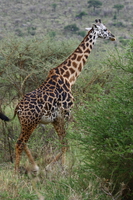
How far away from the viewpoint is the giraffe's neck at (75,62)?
6.04m

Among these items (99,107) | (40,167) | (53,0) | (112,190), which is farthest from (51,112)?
(53,0)

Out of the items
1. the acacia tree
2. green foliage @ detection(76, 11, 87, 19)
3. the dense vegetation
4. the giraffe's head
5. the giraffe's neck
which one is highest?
the acacia tree

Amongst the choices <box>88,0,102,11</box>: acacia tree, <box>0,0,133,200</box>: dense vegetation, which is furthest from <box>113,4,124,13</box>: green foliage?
<box>0,0,133,200</box>: dense vegetation

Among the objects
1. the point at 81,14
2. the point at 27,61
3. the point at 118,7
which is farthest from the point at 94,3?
the point at 27,61

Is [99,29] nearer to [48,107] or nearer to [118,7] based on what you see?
[48,107]

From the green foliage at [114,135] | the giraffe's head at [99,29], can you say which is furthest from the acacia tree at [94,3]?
the green foliage at [114,135]

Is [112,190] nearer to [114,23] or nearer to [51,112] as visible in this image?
[51,112]

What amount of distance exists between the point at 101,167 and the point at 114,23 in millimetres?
26937

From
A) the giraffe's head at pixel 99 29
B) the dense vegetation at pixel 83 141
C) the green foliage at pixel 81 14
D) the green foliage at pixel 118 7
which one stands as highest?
the green foliage at pixel 118 7

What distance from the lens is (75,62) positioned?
6.25m

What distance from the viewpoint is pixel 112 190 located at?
3814mm

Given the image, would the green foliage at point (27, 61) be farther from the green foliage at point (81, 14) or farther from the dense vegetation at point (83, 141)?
the green foliage at point (81, 14)

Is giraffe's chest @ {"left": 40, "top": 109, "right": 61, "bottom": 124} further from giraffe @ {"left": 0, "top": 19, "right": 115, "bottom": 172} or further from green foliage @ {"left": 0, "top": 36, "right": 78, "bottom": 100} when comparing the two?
green foliage @ {"left": 0, "top": 36, "right": 78, "bottom": 100}

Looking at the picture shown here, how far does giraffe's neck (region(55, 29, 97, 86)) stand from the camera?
604cm
